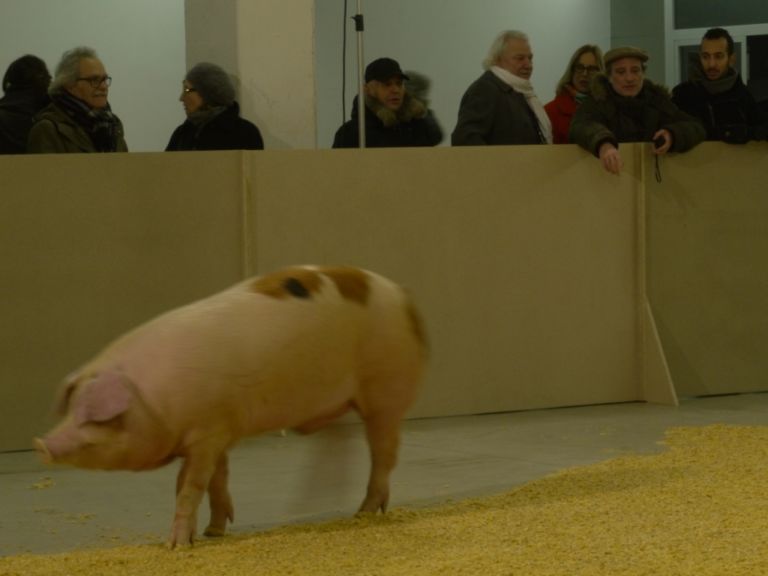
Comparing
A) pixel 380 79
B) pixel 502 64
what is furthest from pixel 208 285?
pixel 502 64

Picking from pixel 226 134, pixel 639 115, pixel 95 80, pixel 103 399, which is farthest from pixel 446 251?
pixel 103 399

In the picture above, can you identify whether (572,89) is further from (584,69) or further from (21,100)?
(21,100)

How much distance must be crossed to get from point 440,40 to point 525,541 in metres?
10.6

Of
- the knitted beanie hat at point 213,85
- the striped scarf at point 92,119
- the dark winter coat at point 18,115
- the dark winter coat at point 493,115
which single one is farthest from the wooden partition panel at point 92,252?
the dark winter coat at point 493,115

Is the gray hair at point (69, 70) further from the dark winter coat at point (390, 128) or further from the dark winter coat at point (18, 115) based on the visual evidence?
the dark winter coat at point (390, 128)

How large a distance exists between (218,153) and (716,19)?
36.0ft

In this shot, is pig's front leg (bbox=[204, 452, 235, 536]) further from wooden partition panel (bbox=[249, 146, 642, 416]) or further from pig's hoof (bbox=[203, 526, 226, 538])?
wooden partition panel (bbox=[249, 146, 642, 416])

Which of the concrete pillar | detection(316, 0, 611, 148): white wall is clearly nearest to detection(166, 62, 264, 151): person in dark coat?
the concrete pillar

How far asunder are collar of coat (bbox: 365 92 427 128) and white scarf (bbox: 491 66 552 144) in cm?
49

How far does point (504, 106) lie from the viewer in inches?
343

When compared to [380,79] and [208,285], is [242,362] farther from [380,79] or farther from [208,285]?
[380,79]

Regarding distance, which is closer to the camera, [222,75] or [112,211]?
[112,211]

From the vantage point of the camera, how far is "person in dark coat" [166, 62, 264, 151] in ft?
26.9

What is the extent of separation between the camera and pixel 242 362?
4.76 meters
